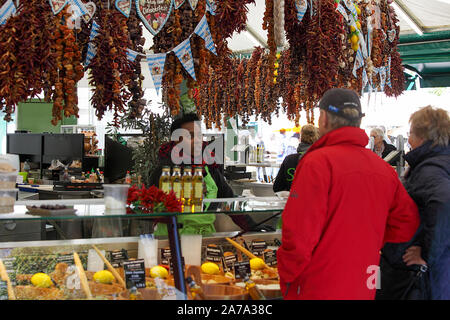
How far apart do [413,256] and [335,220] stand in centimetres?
87

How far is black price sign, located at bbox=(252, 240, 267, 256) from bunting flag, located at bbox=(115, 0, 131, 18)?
2.19 meters

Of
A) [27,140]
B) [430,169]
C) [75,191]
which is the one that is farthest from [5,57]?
[27,140]

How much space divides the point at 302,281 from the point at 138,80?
2.54 meters

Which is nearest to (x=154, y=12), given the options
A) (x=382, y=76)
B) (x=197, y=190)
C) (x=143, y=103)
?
(x=143, y=103)

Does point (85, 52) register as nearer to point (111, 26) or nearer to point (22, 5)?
point (111, 26)

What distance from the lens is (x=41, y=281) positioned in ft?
9.00

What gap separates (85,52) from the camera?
3771mm

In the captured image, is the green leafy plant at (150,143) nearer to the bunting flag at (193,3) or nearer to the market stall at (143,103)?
the market stall at (143,103)

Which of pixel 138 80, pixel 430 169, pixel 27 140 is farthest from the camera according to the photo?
pixel 27 140

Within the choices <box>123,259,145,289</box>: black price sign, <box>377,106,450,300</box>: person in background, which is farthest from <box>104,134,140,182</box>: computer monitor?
<box>377,106,450,300</box>: person in background

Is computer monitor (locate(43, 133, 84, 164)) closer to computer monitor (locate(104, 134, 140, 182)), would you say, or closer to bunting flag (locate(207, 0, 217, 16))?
computer monitor (locate(104, 134, 140, 182))

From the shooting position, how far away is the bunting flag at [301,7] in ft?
14.4

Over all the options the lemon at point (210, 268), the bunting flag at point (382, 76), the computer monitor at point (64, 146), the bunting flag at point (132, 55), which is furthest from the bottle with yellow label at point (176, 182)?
the computer monitor at point (64, 146)

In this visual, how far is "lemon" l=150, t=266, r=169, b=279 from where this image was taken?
9.29 ft
